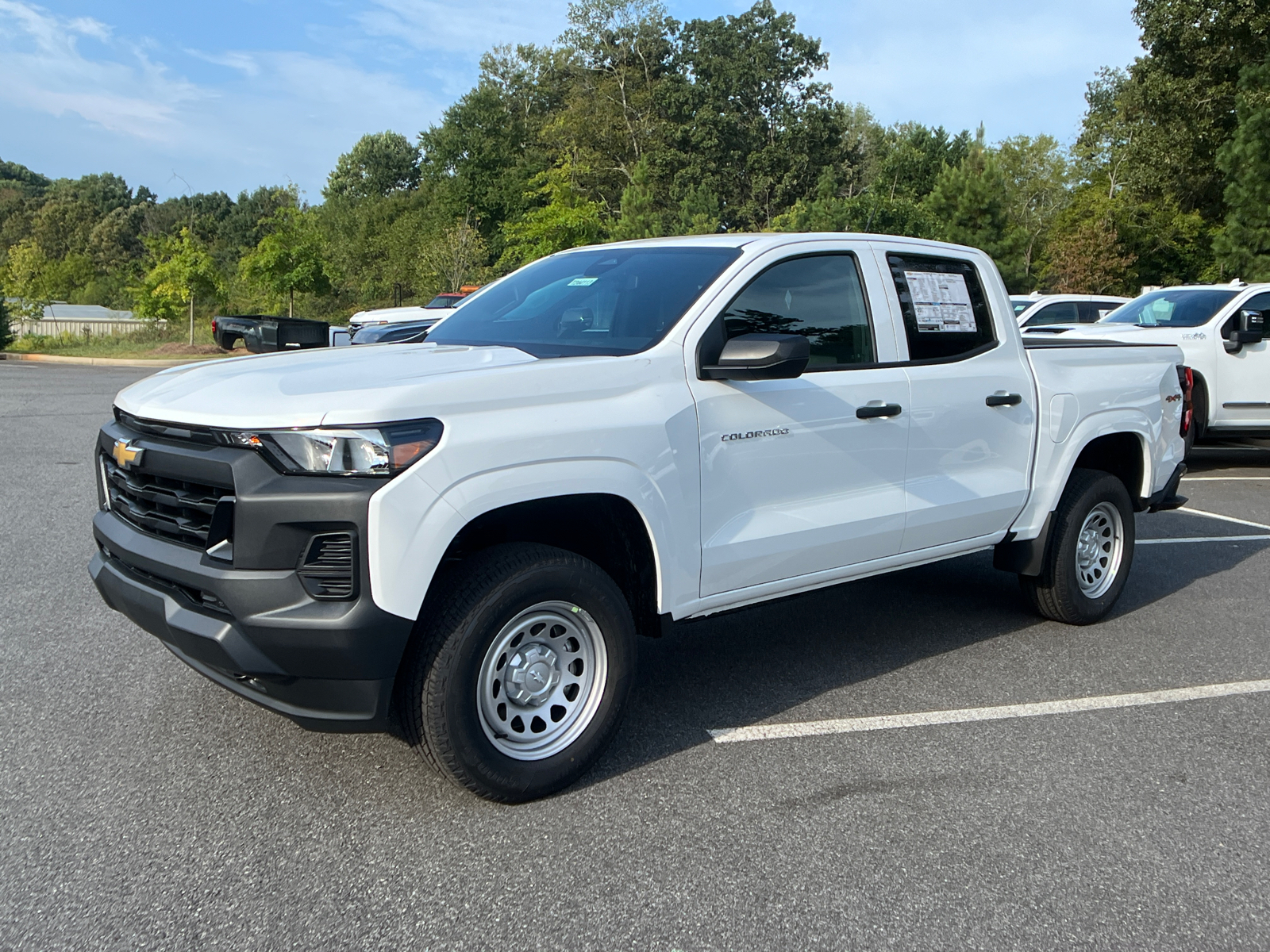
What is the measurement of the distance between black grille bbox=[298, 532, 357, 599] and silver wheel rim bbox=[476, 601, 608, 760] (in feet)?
1.76

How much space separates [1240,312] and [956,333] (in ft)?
27.0

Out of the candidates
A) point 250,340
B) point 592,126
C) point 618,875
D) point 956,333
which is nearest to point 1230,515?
point 956,333

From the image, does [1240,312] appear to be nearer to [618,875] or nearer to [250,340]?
[250,340]

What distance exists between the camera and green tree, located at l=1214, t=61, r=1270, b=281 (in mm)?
29609

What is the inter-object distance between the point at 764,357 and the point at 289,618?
178 cm

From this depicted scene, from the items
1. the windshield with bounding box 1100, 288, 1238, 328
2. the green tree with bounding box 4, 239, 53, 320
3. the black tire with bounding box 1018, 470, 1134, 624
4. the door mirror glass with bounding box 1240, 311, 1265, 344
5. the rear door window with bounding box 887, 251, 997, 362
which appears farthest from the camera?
the green tree with bounding box 4, 239, 53, 320

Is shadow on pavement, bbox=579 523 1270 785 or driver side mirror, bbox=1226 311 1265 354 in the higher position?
driver side mirror, bbox=1226 311 1265 354

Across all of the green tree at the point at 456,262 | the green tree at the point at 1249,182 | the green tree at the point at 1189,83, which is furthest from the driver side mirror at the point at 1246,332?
the green tree at the point at 456,262

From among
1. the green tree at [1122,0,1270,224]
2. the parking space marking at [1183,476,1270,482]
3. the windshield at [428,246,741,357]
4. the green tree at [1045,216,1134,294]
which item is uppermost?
the green tree at [1122,0,1270,224]

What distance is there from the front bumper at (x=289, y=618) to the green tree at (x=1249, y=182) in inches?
1317

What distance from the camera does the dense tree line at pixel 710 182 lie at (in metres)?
31.7

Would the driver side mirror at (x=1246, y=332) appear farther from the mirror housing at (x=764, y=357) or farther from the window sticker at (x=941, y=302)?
the mirror housing at (x=764, y=357)

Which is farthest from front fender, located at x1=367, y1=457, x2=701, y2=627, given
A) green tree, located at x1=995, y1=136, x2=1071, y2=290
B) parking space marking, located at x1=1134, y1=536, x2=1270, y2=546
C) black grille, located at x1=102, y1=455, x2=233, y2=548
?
green tree, located at x1=995, y1=136, x2=1071, y2=290

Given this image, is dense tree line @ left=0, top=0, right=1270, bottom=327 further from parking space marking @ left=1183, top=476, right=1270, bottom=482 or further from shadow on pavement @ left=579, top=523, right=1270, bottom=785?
shadow on pavement @ left=579, top=523, right=1270, bottom=785
